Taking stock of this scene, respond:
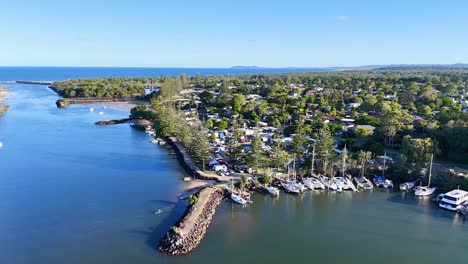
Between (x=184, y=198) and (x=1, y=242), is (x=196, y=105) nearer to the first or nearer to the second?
(x=184, y=198)

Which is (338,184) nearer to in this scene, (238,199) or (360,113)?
(238,199)

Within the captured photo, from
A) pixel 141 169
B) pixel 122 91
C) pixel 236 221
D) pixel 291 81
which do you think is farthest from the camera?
pixel 291 81

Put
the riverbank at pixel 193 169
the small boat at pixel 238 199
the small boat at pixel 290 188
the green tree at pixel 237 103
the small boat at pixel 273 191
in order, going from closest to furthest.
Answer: the small boat at pixel 238 199
the small boat at pixel 273 191
the small boat at pixel 290 188
the riverbank at pixel 193 169
the green tree at pixel 237 103

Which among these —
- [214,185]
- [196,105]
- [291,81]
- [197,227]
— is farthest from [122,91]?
[197,227]

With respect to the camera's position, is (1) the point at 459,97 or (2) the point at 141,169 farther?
(1) the point at 459,97

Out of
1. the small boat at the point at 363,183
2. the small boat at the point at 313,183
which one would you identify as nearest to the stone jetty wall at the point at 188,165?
Answer: the small boat at the point at 313,183

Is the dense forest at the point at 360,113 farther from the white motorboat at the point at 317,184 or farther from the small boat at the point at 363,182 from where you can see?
the white motorboat at the point at 317,184
